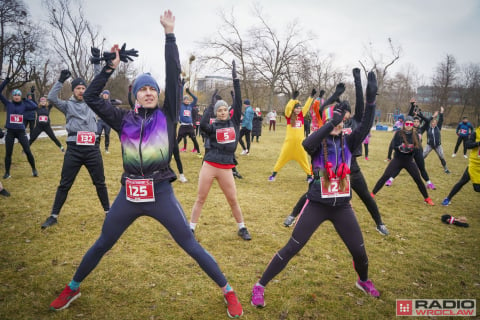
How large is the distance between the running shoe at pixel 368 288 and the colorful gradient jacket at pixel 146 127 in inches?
108

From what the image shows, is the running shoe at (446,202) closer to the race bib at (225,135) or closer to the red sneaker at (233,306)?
the race bib at (225,135)

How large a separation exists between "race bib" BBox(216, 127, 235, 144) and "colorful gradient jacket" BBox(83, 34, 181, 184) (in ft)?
6.85

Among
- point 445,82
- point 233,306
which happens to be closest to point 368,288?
point 233,306

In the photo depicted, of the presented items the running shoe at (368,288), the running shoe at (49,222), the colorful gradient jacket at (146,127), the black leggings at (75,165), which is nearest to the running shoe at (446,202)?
the running shoe at (368,288)

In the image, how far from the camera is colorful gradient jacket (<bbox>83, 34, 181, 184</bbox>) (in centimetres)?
262

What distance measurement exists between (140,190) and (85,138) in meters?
2.95

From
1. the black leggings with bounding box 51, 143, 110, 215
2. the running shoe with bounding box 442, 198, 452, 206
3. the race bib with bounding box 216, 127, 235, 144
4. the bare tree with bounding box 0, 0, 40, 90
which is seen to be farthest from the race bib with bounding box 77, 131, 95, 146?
the bare tree with bounding box 0, 0, 40, 90

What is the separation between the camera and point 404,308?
10.7 ft

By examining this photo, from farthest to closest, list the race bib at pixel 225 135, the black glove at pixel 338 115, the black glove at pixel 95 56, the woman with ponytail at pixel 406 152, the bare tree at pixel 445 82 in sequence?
the bare tree at pixel 445 82 → the woman with ponytail at pixel 406 152 → the race bib at pixel 225 135 → the black glove at pixel 338 115 → the black glove at pixel 95 56

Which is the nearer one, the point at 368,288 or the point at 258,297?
the point at 258,297

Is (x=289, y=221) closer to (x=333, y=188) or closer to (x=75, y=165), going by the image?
(x=333, y=188)

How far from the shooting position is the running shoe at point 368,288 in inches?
134

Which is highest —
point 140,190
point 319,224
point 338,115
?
point 338,115

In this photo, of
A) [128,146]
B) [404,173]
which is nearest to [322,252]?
[128,146]
